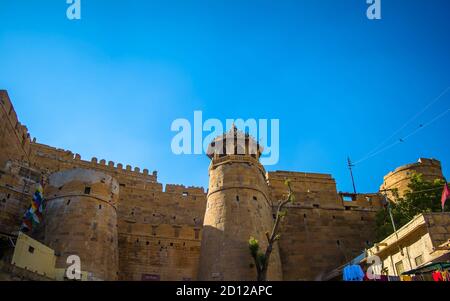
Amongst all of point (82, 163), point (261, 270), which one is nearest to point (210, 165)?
point (261, 270)

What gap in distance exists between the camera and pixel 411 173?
91.5 feet

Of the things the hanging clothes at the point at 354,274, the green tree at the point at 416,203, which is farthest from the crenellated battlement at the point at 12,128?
the green tree at the point at 416,203

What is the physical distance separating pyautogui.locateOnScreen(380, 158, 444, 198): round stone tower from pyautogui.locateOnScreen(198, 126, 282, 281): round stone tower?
896 centimetres

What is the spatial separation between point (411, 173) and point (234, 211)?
43.2 ft

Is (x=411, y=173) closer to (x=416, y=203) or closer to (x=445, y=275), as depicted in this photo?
(x=416, y=203)

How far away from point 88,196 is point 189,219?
1276 centimetres

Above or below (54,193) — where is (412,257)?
below

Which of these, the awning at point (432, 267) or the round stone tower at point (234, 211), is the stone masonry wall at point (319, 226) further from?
the awning at point (432, 267)

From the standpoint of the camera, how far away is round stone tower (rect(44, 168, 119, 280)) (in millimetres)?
21234

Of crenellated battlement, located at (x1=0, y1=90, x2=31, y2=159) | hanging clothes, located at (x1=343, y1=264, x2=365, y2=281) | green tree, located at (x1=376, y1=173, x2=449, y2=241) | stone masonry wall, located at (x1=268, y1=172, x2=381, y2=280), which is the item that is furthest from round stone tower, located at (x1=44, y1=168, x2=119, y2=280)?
green tree, located at (x1=376, y1=173, x2=449, y2=241)

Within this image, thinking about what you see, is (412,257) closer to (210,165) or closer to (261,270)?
(261,270)

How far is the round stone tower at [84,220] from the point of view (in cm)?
2123

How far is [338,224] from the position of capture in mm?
27609

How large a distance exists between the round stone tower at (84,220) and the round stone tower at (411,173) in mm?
18418
